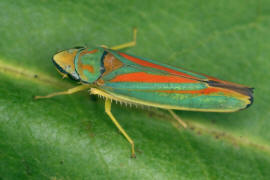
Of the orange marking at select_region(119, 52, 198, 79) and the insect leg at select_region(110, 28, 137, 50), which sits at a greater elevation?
the insect leg at select_region(110, 28, 137, 50)

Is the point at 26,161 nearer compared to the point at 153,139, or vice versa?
the point at 26,161

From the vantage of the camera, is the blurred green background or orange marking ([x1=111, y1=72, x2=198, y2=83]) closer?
the blurred green background

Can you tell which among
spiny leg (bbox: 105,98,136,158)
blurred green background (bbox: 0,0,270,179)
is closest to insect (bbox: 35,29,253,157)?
spiny leg (bbox: 105,98,136,158)

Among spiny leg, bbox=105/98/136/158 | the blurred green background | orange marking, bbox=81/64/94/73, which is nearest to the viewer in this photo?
the blurred green background

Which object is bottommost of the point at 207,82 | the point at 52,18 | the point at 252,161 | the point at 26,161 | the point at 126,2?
the point at 26,161

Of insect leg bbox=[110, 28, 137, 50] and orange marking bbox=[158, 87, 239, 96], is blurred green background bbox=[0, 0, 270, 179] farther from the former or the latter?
orange marking bbox=[158, 87, 239, 96]

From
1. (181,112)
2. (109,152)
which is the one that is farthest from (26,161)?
(181,112)

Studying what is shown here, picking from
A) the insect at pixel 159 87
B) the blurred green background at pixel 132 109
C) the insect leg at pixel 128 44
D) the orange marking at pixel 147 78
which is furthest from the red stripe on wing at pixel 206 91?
the insect leg at pixel 128 44

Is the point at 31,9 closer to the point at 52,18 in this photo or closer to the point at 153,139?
the point at 52,18
